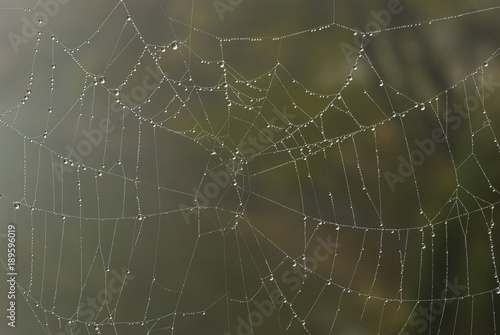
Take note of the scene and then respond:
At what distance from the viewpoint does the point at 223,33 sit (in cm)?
70

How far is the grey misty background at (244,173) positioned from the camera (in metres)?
0.62

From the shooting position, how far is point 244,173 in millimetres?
696

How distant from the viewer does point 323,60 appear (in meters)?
0.66

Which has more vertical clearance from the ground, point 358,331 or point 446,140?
point 446,140

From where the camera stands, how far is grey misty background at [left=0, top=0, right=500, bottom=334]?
62 centimetres

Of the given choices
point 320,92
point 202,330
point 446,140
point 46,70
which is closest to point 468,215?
point 446,140

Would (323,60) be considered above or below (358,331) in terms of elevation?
above

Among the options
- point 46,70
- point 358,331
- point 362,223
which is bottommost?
point 358,331

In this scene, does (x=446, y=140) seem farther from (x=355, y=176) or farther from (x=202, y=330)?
(x=202, y=330)

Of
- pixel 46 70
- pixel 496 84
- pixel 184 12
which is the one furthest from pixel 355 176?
pixel 46 70

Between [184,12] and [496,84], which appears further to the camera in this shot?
[184,12]

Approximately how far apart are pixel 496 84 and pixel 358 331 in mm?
319

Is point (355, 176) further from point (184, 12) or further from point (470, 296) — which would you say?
point (184, 12)

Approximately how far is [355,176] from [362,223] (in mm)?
55
